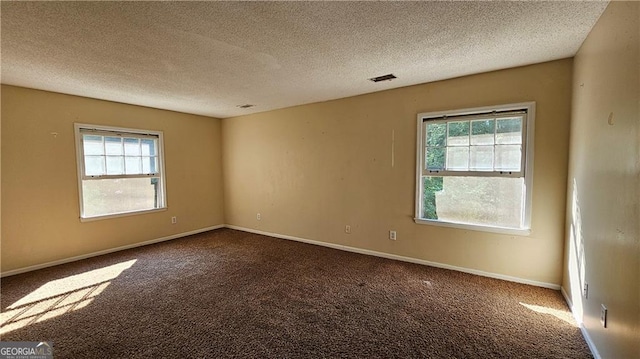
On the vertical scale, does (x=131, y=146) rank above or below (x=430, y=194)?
above

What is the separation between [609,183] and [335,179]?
301 cm

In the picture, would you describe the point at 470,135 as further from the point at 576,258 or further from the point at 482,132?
the point at 576,258

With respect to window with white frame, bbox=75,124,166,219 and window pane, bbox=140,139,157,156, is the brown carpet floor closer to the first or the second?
window with white frame, bbox=75,124,166,219

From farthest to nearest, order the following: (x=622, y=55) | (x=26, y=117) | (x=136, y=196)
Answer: (x=136, y=196) → (x=26, y=117) → (x=622, y=55)

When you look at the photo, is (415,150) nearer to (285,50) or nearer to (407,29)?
(407,29)

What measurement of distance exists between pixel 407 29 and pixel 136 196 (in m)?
4.72

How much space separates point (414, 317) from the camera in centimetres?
234

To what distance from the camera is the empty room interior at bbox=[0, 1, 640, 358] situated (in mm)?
1860

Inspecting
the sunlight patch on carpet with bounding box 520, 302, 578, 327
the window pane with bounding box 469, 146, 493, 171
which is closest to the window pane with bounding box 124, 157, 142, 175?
the window pane with bounding box 469, 146, 493, 171

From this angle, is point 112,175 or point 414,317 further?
point 112,175

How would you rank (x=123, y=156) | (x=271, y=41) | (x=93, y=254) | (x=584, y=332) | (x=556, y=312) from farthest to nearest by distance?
(x=123, y=156) < (x=93, y=254) < (x=556, y=312) < (x=271, y=41) < (x=584, y=332)

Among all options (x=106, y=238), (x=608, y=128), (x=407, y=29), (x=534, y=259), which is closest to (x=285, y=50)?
(x=407, y=29)

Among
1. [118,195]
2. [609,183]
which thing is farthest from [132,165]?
[609,183]

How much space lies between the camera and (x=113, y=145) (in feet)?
13.9
